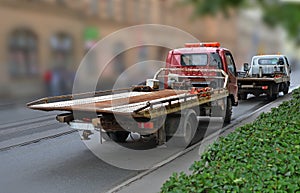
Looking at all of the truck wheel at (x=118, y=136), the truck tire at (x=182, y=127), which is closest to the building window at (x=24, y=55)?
the truck wheel at (x=118, y=136)

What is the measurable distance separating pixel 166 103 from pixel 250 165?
10.9ft

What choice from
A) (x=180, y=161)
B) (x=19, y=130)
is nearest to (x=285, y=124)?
(x=180, y=161)

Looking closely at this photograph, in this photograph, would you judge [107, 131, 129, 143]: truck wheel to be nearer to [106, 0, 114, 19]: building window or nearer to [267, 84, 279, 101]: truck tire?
[106, 0, 114, 19]: building window

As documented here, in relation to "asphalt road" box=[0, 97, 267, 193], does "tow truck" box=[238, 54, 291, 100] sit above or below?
above

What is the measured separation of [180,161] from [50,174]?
2135 millimetres

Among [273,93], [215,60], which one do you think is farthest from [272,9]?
[273,93]

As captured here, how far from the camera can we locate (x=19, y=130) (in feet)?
32.3

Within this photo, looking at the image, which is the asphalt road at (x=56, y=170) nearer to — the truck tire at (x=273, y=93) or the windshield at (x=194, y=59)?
the windshield at (x=194, y=59)

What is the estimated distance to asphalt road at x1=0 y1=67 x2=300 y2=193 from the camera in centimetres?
535

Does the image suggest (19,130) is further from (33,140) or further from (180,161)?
(180,161)

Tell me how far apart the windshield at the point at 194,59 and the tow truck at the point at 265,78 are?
13.6 ft

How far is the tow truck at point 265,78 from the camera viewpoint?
15.4 metres

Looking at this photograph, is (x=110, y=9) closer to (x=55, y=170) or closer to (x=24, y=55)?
(x=24, y=55)

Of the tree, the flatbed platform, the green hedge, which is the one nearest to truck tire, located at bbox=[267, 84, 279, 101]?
the flatbed platform
